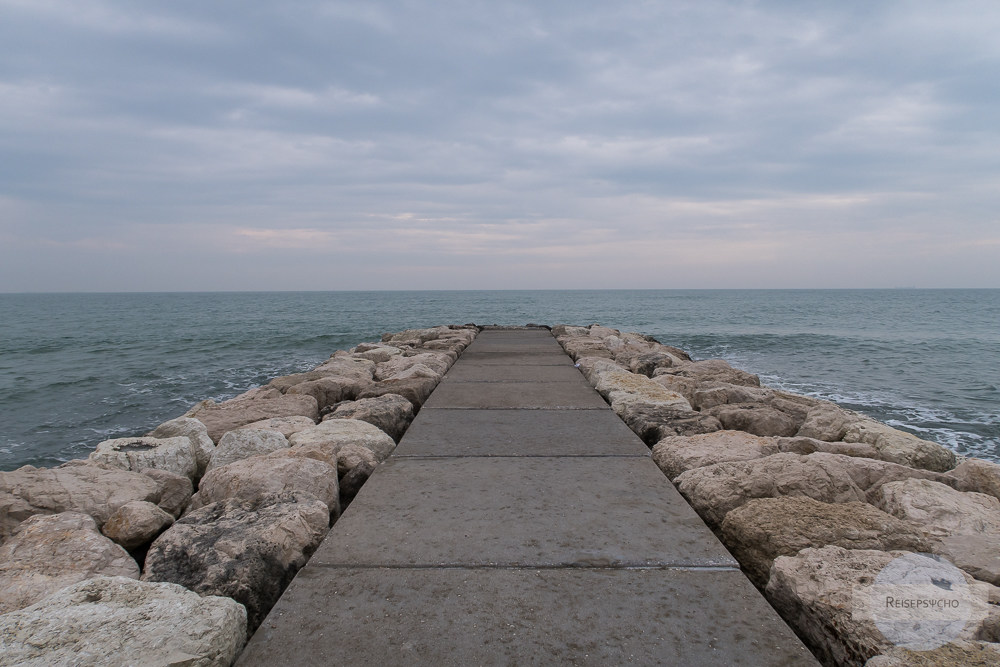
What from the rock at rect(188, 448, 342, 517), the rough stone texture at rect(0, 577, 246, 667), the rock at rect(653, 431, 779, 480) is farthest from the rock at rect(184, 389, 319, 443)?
the rock at rect(653, 431, 779, 480)

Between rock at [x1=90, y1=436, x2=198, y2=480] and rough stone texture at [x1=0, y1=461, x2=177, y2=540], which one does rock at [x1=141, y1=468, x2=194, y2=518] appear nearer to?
rough stone texture at [x1=0, y1=461, x2=177, y2=540]

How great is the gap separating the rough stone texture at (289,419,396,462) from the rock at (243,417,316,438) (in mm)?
317

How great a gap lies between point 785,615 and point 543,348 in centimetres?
612

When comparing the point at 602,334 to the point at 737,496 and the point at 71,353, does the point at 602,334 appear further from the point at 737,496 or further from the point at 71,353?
the point at 71,353

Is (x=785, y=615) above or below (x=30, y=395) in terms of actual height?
above

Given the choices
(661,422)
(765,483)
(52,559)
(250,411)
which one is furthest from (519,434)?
(250,411)

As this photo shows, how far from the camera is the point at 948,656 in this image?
1.27 meters

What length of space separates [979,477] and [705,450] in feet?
4.06

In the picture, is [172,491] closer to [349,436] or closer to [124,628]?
[349,436]

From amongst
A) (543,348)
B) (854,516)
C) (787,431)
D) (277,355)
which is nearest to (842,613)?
(854,516)

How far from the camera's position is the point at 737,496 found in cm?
222

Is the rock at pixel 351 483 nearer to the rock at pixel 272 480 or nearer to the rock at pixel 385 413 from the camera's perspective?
the rock at pixel 272 480

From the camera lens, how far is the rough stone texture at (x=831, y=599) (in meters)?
1.38

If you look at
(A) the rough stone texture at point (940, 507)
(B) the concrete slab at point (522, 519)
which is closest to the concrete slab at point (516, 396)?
(B) the concrete slab at point (522, 519)
